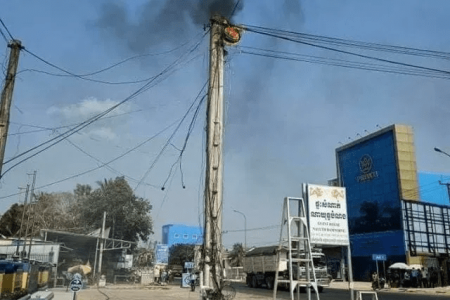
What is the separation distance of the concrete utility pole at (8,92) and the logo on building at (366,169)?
4638cm

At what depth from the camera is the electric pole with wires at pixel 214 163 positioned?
31.9 feet

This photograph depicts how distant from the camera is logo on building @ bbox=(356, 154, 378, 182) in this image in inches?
2133

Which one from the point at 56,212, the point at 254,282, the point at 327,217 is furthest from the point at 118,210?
the point at 327,217

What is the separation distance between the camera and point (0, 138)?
13773 mm

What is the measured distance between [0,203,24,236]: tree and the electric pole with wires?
55860 mm

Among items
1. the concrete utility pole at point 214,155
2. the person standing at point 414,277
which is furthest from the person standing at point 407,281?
the concrete utility pole at point 214,155

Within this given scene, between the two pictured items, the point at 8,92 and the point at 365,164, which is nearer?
the point at 8,92

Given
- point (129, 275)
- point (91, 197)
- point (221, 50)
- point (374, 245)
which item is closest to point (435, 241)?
point (374, 245)

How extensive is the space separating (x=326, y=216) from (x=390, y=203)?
140 ft

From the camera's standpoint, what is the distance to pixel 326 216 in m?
11.4

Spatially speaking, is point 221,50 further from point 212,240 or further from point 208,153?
point 212,240

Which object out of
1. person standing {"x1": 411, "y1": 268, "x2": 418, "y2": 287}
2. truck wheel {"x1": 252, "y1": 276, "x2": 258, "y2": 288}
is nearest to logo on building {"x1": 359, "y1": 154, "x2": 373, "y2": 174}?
person standing {"x1": 411, "y1": 268, "x2": 418, "y2": 287}

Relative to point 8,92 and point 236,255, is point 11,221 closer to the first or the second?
point 236,255

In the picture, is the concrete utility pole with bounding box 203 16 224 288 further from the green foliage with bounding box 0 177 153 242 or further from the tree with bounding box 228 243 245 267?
the tree with bounding box 228 243 245 267
